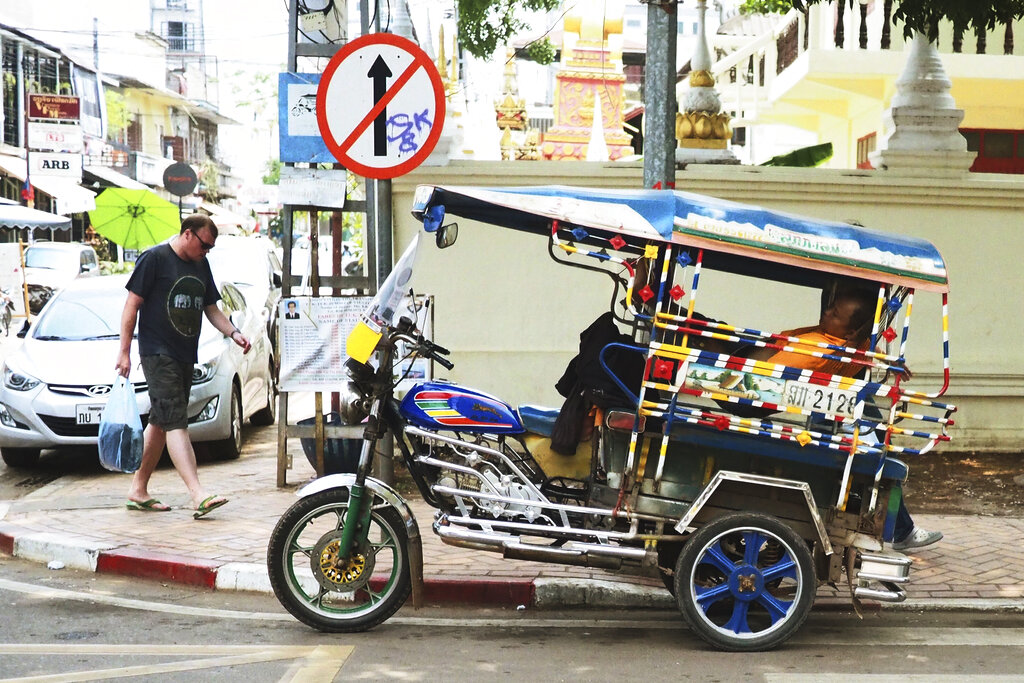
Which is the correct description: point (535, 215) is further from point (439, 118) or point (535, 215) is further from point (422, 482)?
point (439, 118)

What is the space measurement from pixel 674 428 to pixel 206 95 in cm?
7767

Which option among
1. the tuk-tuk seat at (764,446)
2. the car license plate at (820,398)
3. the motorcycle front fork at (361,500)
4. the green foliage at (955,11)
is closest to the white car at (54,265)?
the green foliage at (955,11)

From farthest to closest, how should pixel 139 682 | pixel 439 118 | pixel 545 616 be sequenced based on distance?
pixel 439 118, pixel 545 616, pixel 139 682

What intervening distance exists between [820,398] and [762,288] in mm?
4770

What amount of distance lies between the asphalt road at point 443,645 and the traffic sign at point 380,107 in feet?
8.46

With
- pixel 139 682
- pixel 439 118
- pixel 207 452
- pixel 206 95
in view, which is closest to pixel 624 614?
pixel 139 682

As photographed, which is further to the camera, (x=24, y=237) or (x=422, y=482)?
(x=24, y=237)

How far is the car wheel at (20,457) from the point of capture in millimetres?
9670

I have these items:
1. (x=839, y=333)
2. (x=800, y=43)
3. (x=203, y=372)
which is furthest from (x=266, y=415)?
(x=800, y=43)

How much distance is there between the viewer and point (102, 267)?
30.0 meters

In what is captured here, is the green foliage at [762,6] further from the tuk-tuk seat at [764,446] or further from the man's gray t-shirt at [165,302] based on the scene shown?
the tuk-tuk seat at [764,446]

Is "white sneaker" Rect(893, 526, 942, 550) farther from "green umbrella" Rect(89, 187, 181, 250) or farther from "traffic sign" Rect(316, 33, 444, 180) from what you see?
"green umbrella" Rect(89, 187, 181, 250)

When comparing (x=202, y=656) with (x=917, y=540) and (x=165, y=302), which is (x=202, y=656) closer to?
(x=165, y=302)

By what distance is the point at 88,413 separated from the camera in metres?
9.12
